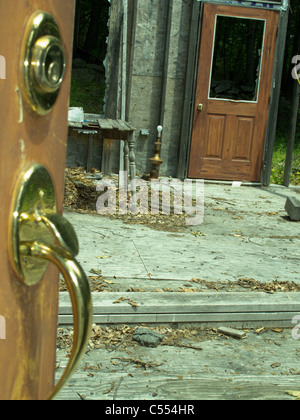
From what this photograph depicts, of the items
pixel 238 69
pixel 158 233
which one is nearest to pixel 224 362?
pixel 158 233

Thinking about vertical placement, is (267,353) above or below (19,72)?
below

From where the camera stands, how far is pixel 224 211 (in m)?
7.12

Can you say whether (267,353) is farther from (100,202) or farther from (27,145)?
(100,202)

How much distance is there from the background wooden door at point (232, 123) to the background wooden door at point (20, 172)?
836 centimetres

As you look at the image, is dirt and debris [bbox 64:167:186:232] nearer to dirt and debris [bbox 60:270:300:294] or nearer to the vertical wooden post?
dirt and debris [bbox 60:270:300:294]

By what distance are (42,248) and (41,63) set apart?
167mm

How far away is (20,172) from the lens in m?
0.52

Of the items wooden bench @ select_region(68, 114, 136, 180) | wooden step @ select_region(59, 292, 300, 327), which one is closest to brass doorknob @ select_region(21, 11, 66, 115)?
wooden step @ select_region(59, 292, 300, 327)

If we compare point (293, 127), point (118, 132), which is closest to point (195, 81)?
point (293, 127)

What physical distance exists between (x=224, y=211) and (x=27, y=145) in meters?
6.69

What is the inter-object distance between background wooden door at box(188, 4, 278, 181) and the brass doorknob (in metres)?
8.40

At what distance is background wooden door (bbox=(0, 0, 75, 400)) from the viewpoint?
1.59 ft

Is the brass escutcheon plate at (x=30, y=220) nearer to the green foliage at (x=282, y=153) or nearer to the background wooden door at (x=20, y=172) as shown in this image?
the background wooden door at (x=20, y=172)
